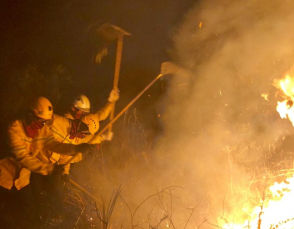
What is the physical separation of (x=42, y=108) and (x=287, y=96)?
3.71 meters

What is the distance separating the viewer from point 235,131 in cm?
625

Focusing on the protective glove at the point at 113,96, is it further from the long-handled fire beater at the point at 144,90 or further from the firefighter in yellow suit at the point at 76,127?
the long-handled fire beater at the point at 144,90

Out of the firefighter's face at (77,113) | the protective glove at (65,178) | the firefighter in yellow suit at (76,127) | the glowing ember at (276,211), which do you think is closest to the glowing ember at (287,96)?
the glowing ember at (276,211)

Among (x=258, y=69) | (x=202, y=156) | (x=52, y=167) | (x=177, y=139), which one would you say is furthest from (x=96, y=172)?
(x=258, y=69)

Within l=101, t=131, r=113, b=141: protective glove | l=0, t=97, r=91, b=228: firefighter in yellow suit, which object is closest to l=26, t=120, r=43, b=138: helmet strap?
l=0, t=97, r=91, b=228: firefighter in yellow suit

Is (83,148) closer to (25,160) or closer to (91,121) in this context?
(91,121)

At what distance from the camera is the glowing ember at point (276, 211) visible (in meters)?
5.23

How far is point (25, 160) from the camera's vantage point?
14.9 feet

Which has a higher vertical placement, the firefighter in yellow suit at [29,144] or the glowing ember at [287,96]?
the glowing ember at [287,96]

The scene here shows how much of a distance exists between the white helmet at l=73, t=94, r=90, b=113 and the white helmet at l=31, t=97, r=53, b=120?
1.16ft

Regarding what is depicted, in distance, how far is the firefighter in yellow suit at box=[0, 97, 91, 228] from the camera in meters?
4.49

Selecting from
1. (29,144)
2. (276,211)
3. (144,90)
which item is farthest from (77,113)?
(276,211)

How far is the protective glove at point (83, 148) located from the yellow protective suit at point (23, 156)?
35 centimetres

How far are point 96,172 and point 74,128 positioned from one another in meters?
0.70
